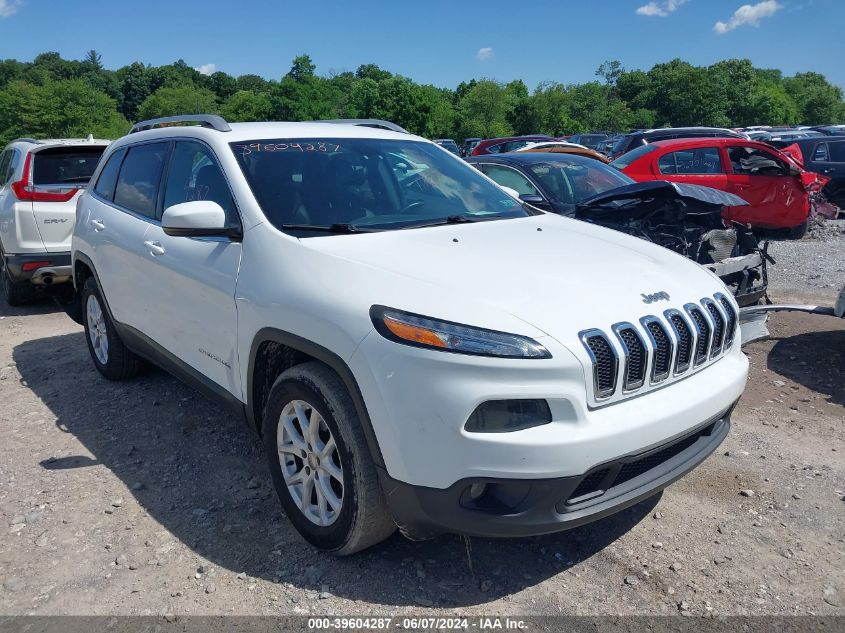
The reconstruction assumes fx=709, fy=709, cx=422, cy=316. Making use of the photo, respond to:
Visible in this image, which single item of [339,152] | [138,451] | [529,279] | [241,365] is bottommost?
[138,451]

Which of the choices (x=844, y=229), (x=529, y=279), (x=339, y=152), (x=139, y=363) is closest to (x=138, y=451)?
(x=139, y=363)

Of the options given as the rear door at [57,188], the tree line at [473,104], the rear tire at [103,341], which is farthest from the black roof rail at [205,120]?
the tree line at [473,104]

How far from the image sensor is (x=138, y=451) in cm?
417

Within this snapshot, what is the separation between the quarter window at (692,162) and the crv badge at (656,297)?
807cm

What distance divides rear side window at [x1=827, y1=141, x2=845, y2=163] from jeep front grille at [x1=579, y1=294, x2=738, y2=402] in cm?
1416

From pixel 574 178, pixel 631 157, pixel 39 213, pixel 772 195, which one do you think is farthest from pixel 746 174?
pixel 39 213

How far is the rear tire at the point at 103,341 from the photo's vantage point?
16.6 feet

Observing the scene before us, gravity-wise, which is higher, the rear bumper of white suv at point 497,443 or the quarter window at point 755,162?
the quarter window at point 755,162

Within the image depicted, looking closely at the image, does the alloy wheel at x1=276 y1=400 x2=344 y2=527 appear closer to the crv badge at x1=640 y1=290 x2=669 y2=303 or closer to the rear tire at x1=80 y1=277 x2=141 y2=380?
the crv badge at x1=640 y1=290 x2=669 y2=303

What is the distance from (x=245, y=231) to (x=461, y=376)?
144 cm

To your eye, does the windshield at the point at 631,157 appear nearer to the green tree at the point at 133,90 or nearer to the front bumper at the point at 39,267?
the front bumper at the point at 39,267

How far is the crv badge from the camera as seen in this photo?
2.80 m

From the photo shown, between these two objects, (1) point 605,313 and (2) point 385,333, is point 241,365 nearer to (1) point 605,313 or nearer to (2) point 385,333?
(2) point 385,333

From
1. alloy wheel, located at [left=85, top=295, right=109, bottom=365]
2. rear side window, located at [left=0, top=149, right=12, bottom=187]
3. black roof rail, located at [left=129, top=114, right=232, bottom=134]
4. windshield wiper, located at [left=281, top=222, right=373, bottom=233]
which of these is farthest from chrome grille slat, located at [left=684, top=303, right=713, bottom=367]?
rear side window, located at [left=0, top=149, right=12, bottom=187]
